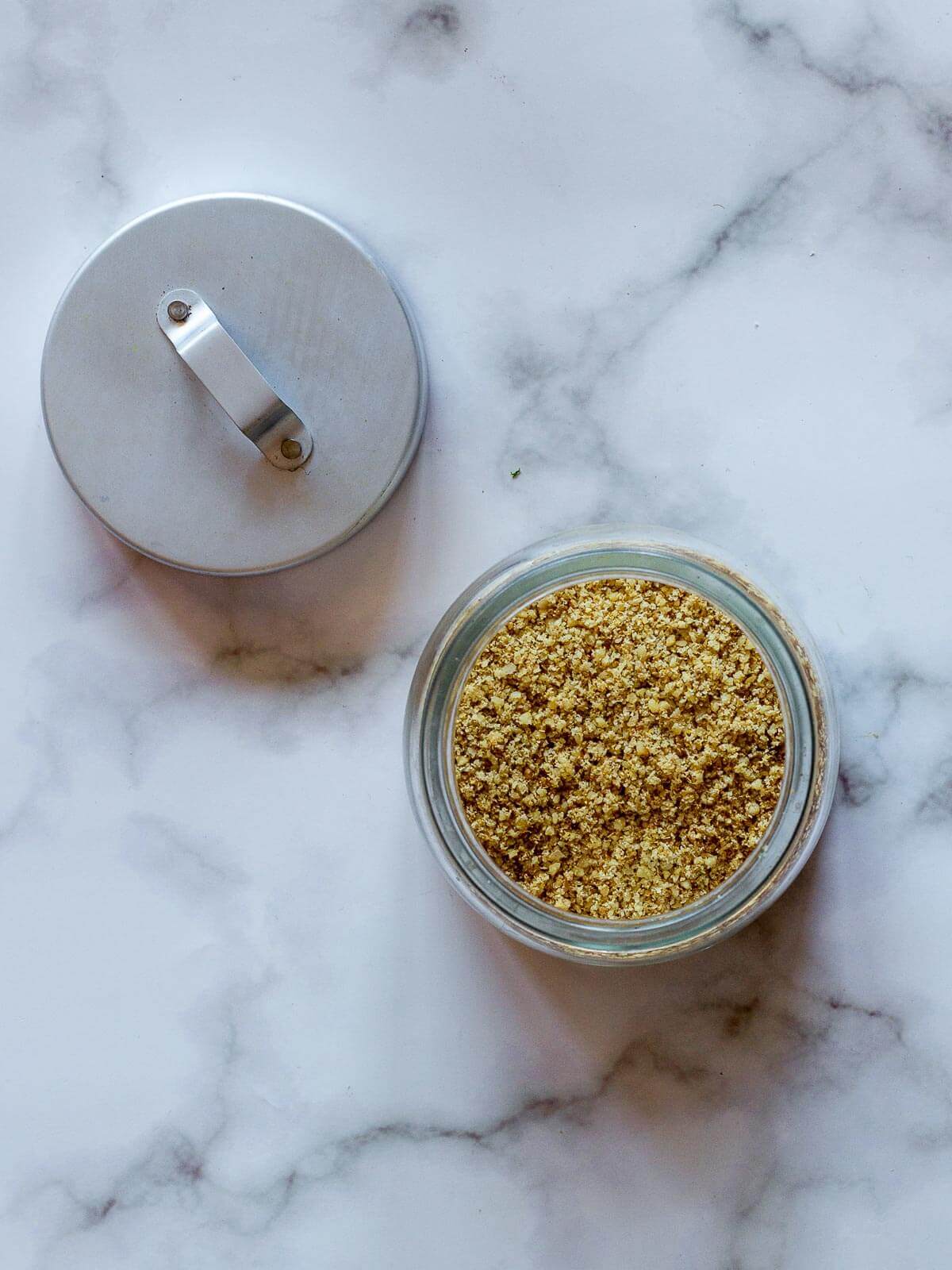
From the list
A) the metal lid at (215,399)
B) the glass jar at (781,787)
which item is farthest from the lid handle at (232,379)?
the glass jar at (781,787)

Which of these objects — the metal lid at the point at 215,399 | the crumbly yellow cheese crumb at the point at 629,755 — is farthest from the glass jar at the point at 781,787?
the metal lid at the point at 215,399

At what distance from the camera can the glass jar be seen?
0.60 metres

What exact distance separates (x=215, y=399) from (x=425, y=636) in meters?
0.18

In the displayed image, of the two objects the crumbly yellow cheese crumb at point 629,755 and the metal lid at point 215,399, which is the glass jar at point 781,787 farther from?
the metal lid at point 215,399

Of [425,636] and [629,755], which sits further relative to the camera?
[425,636]

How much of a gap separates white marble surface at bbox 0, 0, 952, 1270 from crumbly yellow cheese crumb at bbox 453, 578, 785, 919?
4.6 inches

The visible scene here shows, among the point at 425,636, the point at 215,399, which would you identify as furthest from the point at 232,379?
the point at 425,636

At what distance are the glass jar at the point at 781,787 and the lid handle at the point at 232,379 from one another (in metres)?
0.14

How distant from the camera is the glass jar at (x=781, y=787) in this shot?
1.96 ft

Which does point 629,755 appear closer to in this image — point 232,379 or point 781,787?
point 781,787

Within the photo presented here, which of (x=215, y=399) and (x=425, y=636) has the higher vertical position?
(x=215, y=399)

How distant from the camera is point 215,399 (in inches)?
26.0

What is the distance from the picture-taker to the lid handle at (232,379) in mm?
626

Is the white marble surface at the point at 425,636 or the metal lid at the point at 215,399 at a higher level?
the metal lid at the point at 215,399
